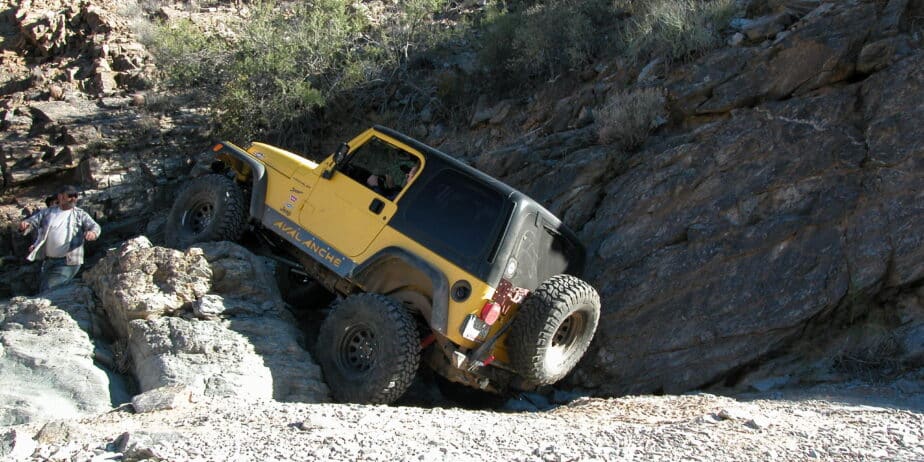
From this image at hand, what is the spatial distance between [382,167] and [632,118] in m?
3.02

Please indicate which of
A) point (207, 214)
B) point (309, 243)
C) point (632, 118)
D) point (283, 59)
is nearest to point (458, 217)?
point (309, 243)

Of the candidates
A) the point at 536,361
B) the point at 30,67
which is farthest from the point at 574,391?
the point at 30,67

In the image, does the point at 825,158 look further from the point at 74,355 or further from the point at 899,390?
the point at 74,355

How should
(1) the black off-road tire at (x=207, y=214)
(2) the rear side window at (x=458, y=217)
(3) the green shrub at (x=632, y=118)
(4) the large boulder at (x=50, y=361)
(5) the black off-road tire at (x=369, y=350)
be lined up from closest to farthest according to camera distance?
1. (4) the large boulder at (x=50, y=361)
2. (5) the black off-road tire at (x=369, y=350)
3. (2) the rear side window at (x=458, y=217)
4. (1) the black off-road tire at (x=207, y=214)
5. (3) the green shrub at (x=632, y=118)

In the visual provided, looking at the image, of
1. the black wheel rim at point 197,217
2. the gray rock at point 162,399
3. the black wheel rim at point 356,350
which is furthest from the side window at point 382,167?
the gray rock at point 162,399

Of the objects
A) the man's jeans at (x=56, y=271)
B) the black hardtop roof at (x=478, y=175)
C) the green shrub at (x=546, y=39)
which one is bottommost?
the man's jeans at (x=56, y=271)

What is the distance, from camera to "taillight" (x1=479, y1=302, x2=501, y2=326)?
291 inches

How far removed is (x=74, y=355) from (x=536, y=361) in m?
3.72

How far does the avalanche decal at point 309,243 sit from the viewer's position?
26.8 ft

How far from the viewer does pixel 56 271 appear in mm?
9391

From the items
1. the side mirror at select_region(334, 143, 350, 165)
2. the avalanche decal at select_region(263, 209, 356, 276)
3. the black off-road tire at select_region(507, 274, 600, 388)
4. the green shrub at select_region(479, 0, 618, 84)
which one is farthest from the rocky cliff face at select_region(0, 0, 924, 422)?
the green shrub at select_region(479, 0, 618, 84)

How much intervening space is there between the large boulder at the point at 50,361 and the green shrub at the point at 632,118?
18.3 ft

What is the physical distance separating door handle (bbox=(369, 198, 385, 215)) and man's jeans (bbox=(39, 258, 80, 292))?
3412 mm

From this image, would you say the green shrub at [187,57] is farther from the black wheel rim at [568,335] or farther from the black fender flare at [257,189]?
the black wheel rim at [568,335]
